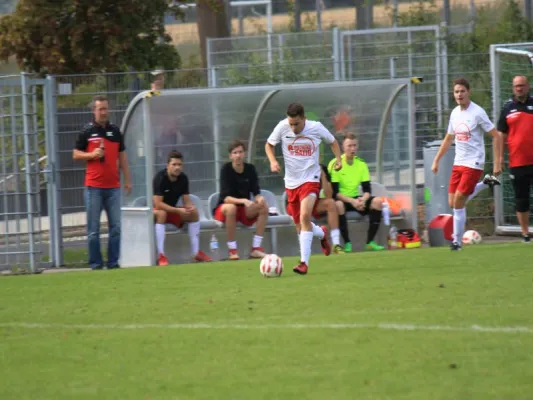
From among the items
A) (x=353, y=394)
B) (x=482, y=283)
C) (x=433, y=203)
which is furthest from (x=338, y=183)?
(x=353, y=394)

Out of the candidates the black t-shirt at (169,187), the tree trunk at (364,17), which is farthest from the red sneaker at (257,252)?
the tree trunk at (364,17)

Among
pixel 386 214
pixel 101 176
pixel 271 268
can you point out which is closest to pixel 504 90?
pixel 386 214

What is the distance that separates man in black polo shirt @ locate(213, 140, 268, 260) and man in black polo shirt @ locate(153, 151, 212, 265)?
1.34ft

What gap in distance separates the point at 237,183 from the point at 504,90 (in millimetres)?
4649

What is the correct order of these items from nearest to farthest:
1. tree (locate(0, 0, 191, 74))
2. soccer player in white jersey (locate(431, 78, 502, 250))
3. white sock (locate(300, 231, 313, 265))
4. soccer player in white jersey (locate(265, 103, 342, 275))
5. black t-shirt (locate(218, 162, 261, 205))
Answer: white sock (locate(300, 231, 313, 265))
soccer player in white jersey (locate(265, 103, 342, 275))
soccer player in white jersey (locate(431, 78, 502, 250))
black t-shirt (locate(218, 162, 261, 205))
tree (locate(0, 0, 191, 74))

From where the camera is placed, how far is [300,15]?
37.9 metres

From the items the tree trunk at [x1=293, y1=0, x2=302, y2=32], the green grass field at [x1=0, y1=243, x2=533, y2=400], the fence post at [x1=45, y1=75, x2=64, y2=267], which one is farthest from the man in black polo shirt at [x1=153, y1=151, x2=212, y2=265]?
the tree trunk at [x1=293, y1=0, x2=302, y2=32]

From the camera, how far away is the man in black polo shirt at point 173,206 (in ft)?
52.6

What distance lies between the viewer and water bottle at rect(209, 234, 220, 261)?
16.8m

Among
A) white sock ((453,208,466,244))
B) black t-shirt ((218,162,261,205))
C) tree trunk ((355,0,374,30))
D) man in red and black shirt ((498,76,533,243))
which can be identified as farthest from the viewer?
tree trunk ((355,0,374,30))

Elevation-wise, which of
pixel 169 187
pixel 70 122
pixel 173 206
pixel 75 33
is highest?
pixel 75 33

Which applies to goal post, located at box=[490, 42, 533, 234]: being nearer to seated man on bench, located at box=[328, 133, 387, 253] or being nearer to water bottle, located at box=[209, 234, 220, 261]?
seated man on bench, located at box=[328, 133, 387, 253]

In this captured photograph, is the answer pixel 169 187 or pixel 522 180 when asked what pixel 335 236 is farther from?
pixel 522 180

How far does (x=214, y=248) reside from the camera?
16828 mm
